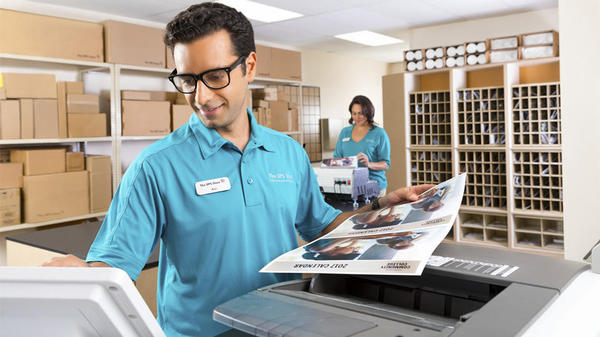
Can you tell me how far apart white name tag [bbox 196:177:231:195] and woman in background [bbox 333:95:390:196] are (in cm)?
327

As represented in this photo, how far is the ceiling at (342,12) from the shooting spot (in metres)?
4.37

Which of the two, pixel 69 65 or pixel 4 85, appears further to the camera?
pixel 69 65

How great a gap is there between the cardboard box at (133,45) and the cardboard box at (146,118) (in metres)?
0.36

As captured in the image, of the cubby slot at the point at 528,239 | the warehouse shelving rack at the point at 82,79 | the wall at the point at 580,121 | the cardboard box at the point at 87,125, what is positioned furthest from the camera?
the cubby slot at the point at 528,239

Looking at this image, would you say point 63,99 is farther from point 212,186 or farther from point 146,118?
point 212,186

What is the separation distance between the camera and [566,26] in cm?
182

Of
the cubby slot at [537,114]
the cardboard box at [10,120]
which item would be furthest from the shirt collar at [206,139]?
the cubby slot at [537,114]

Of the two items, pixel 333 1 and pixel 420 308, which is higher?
pixel 333 1

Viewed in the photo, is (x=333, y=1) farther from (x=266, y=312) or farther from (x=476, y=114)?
(x=266, y=312)

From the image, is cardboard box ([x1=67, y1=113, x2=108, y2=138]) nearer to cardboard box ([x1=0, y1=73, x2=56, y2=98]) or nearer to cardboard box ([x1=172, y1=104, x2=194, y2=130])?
cardboard box ([x1=0, y1=73, x2=56, y2=98])

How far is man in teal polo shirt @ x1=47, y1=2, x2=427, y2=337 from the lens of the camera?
3.11ft

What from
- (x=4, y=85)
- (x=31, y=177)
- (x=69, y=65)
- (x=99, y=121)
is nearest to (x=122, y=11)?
(x=69, y=65)

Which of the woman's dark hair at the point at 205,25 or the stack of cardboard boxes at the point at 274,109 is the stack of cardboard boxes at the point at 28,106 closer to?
the stack of cardboard boxes at the point at 274,109

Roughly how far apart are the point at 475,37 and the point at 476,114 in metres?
1.13
